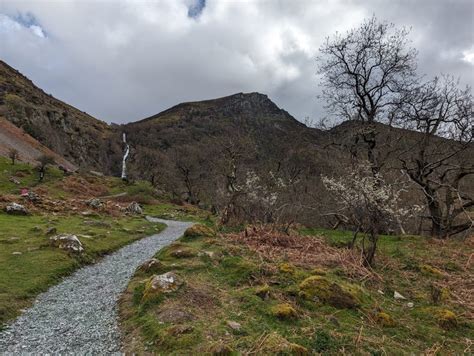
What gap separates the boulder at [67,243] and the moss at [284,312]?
10683 mm

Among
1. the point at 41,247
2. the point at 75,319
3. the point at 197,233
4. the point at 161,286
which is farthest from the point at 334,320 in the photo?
the point at 41,247

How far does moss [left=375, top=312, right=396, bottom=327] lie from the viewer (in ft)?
25.1

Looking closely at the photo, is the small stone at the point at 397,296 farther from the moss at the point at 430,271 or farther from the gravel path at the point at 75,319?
the gravel path at the point at 75,319

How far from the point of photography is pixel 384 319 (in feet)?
25.3

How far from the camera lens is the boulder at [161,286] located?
29.2ft

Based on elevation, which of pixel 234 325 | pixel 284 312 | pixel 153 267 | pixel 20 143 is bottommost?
pixel 153 267

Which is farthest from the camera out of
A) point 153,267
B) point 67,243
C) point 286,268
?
point 67,243

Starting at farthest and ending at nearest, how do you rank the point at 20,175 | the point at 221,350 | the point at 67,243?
the point at 20,175 → the point at 67,243 → the point at 221,350

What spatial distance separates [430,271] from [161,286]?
9.25m

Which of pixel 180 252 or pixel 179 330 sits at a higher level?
pixel 180 252

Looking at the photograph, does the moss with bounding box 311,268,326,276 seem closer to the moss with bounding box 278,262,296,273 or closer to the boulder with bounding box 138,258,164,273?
the moss with bounding box 278,262,296,273

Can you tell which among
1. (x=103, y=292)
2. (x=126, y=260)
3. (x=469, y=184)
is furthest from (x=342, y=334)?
(x=469, y=184)

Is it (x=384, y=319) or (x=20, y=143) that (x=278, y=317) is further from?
(x=20, y=143)

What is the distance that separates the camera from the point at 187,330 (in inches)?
274
